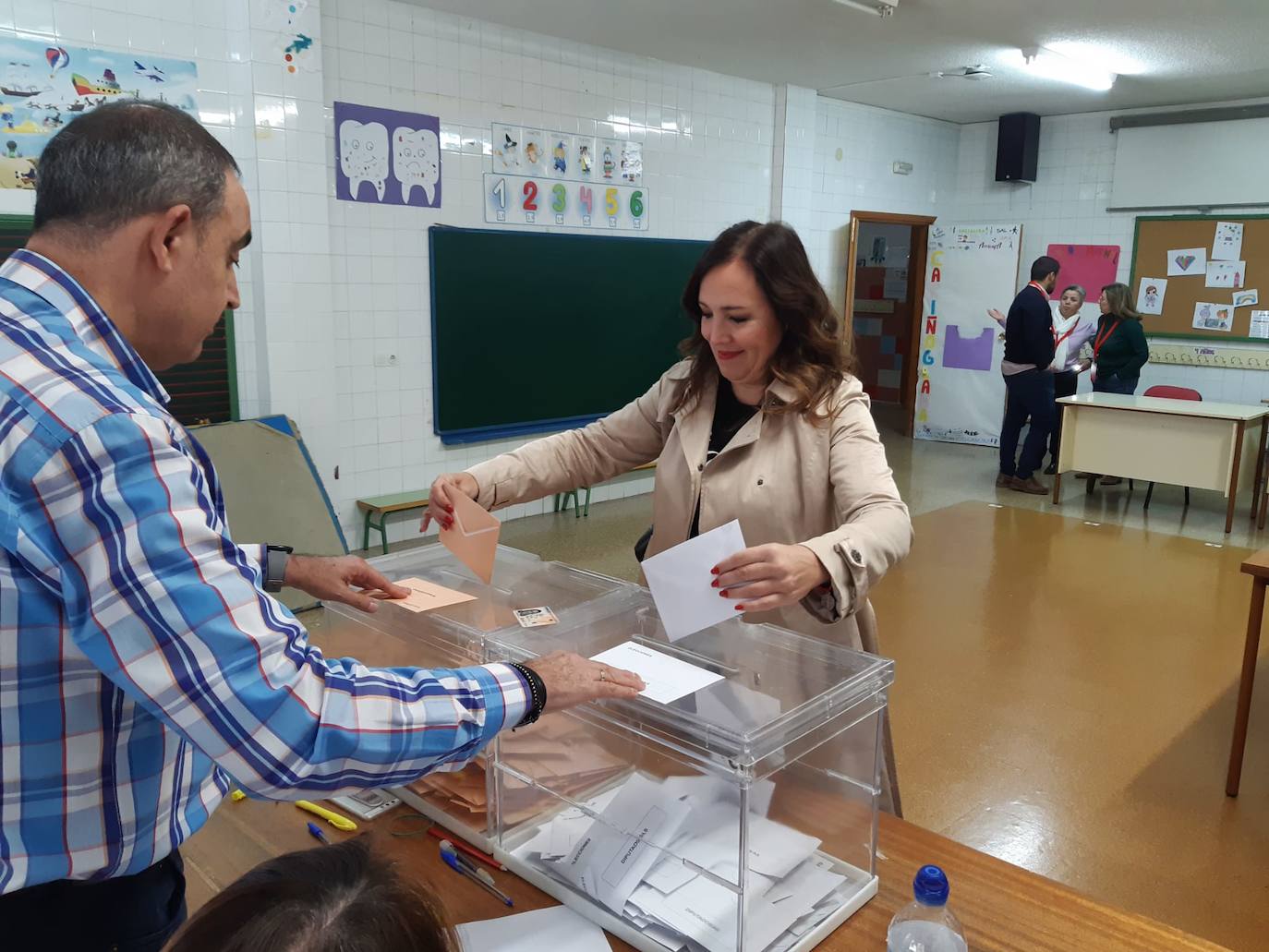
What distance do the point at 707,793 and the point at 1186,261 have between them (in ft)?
29.2

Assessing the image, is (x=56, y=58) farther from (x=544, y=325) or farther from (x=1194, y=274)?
(x=1194, y=274)

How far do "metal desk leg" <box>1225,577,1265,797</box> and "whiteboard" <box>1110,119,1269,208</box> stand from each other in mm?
6519

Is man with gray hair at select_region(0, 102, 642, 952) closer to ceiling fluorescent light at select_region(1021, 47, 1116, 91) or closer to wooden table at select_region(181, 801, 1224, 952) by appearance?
wooden table at select_region(181, 801, 1224, 952)

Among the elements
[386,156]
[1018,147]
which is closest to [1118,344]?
[1018,147]

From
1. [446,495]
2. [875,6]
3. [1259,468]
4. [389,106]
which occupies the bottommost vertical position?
[1259,468]

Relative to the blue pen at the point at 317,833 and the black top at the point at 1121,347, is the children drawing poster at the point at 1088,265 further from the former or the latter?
the blue pen at the point at 317,833

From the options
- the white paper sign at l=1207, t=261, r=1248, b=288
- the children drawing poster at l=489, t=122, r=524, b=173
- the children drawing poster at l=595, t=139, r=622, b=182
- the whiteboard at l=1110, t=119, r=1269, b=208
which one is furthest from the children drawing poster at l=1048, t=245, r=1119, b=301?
the children drawing poster at l=489, t=122, r=524, b=173

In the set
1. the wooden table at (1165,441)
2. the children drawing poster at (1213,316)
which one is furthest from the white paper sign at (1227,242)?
the wooden table at (1165,441)

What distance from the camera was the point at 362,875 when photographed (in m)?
0.71

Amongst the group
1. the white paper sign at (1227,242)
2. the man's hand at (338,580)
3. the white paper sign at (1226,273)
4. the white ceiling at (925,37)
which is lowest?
the man's hand at (338,580)

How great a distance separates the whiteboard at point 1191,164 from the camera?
26.0 ft

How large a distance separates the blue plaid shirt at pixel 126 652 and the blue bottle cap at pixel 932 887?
1.51 ft

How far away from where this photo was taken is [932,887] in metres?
0.98

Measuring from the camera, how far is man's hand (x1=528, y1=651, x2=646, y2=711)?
1.01 meters
